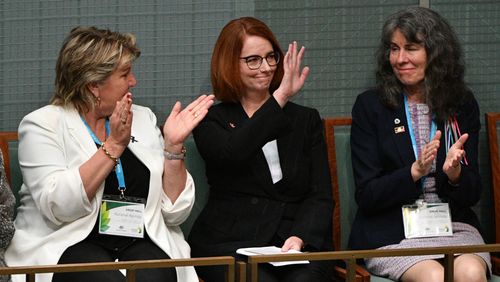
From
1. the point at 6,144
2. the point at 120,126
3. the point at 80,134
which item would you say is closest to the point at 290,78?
the point at 120,126

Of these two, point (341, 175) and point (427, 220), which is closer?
point (427, 220)

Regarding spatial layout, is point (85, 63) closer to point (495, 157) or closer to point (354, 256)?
point (354, 256)

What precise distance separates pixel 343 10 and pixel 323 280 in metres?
1.49

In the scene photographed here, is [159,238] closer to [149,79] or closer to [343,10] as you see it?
[149,79]

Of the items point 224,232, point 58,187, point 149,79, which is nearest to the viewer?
point 58,187

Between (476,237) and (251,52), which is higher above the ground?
(251,52)

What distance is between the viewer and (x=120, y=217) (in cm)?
433

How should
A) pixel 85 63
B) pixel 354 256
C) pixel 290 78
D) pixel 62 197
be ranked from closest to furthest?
1. pixel 354 256
2. pixel 62 197
3. pixel 85 63
4. pixel 290 78

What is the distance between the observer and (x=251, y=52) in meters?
4.70

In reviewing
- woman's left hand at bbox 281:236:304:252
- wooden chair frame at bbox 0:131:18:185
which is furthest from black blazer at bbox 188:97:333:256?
wooden chair frame at bbox 0:131:18:185

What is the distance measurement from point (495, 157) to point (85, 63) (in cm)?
198

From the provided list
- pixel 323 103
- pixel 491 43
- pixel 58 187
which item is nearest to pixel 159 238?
pixel 58 187

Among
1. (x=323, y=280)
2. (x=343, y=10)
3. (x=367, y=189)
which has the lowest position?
(x=323, y=280)

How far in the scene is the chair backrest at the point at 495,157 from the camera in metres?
5.05
